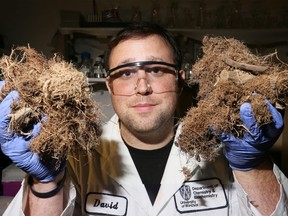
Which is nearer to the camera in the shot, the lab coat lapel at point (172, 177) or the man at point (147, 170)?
the man at point (147, 170)

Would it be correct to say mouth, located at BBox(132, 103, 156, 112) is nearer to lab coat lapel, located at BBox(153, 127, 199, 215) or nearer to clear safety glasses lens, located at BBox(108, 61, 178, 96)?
clear safety glasses lens, located at BBox(108, 61, 178, 96)

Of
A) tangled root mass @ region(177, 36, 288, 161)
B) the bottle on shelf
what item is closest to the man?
tangled root mass @ region(177, 36, 288, 161)

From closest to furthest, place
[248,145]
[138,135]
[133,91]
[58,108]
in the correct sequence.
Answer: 1. [58,108]
2. [248,145]
3. [133,91]
4. [138,135]

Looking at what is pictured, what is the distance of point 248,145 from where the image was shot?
0.89 metres

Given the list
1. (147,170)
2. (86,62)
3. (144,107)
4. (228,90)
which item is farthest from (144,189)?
(86,62)

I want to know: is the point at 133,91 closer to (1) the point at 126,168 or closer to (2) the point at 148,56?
(2) the point at 148,56

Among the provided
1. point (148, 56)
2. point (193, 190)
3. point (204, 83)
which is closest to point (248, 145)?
point (204, 83)

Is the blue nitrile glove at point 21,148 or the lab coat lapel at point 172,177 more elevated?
the blue nitrile glove at point 21,148

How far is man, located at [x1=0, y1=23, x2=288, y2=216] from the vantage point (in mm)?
971

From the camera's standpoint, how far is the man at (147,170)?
971 mm

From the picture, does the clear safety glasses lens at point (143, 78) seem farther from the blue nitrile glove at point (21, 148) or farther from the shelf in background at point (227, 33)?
the shelf in background at point (227, 33)


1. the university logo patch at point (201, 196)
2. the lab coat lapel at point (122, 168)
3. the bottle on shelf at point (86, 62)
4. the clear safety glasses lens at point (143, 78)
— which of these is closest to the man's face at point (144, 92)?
the clear safety glasses lens at point (143, 78)

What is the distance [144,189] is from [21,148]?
1.86ft

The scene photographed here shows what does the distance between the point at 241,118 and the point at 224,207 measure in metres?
0.54
